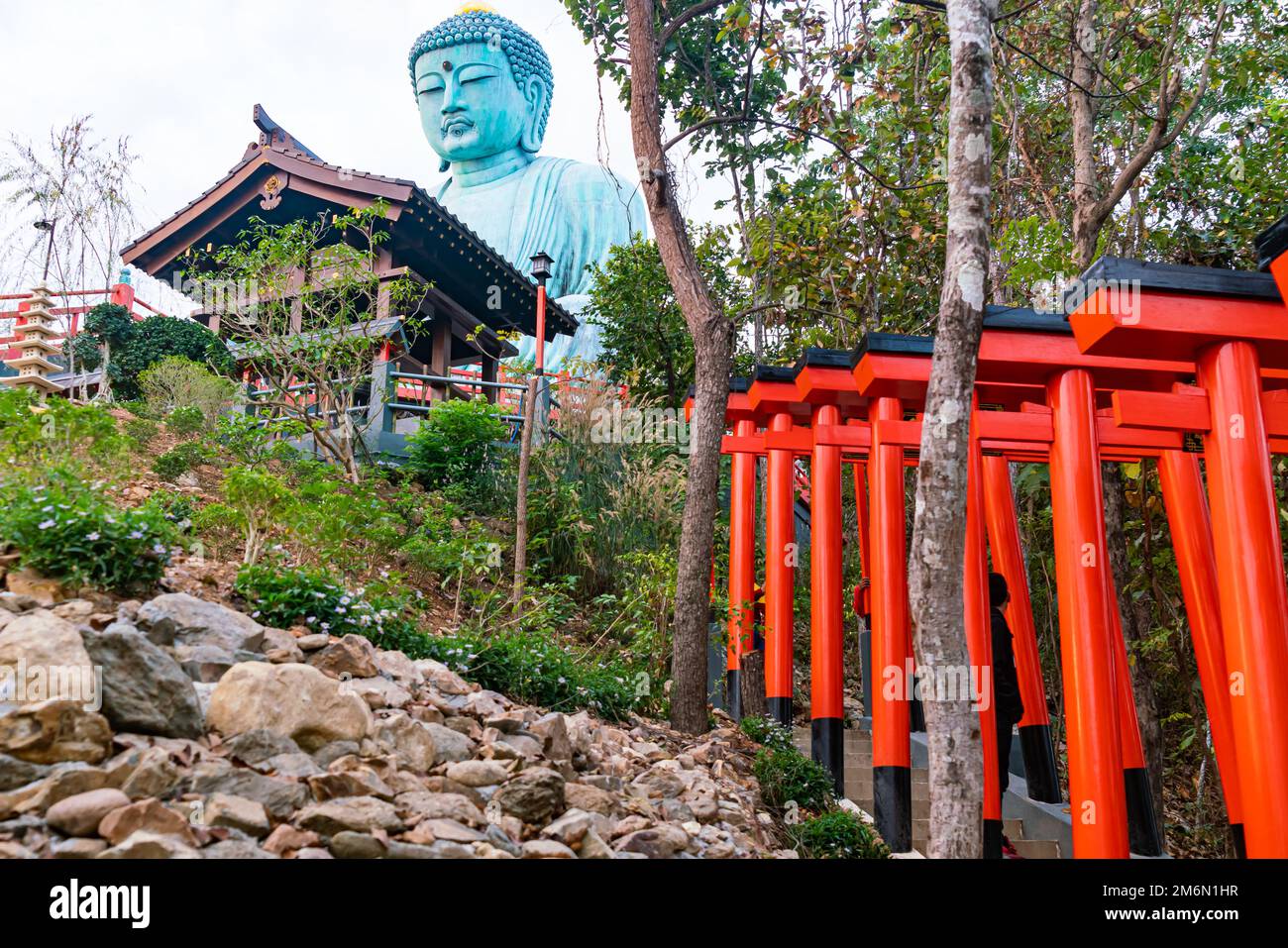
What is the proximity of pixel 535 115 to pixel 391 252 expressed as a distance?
32.3ft

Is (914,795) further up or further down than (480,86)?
further down

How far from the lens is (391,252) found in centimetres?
1216

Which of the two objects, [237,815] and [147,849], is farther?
[237,815]

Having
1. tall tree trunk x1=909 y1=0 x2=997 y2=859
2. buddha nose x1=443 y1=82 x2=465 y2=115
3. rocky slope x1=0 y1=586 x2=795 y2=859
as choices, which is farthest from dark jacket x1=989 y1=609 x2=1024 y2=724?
buddha nose x1=443 y1=82 x2=465 y2=115

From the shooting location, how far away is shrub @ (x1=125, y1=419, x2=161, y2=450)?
327 inches

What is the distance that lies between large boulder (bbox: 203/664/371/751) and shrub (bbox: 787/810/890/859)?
6.84 ft

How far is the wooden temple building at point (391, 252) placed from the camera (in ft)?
36.7

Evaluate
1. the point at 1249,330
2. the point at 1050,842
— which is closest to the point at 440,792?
the point at 1249,330

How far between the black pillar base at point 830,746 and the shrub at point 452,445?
4.72m

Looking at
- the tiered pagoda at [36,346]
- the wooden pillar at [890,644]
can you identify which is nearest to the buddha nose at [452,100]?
the tiered pagoda at [36,346]

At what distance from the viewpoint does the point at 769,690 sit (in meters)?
6.88

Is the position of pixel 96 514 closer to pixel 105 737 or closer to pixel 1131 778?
pixel 105 737

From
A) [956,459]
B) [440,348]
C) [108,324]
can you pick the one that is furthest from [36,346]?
[440,348]

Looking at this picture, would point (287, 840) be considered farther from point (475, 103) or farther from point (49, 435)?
point (475, 103)
